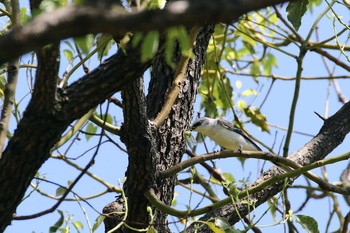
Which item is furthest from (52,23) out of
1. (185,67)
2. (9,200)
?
(185,67)

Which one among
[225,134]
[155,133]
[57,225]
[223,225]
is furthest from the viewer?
[225,134]

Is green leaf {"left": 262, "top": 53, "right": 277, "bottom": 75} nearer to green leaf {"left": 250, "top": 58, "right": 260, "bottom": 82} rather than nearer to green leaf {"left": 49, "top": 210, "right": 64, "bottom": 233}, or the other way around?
green leaf {"left": 250, "top": 58, "right": 260, "bottom": 82}

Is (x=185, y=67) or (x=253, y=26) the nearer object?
(x=185, y=67)

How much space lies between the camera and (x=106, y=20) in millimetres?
1509

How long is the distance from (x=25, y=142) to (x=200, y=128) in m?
4.00

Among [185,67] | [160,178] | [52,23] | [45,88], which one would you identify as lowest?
[52,23]

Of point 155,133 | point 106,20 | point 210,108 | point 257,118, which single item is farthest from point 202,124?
point 106,20

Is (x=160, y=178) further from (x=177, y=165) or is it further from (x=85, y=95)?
(x=85, y=95)

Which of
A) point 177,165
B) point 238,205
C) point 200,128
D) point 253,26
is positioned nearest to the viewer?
point 177,165

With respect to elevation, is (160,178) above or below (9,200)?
above

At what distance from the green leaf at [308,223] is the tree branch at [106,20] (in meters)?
2.17

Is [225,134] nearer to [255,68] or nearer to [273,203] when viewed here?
[255,68]

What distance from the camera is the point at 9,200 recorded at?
2707 mm

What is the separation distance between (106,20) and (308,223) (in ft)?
7.75
